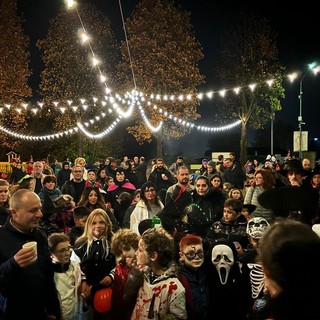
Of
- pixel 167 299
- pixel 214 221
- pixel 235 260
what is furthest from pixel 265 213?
pixel 167 299

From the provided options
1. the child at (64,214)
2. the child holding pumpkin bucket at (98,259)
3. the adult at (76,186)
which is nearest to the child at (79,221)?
the child at (64,214)

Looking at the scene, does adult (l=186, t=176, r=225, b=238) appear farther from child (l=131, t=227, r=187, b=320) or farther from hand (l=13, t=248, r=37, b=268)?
hand (l=13, t=248, r=37, b=268)

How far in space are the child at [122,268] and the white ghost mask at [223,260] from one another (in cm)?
85

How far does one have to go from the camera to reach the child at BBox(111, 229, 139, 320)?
3447 mm

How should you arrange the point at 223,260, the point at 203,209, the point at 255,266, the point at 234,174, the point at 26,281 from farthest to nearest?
the point at 234,174
the point at 203,209
the point at 223,260
the point at 255,266
the point at 26,281

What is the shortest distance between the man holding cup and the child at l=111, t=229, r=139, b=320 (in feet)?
1.76

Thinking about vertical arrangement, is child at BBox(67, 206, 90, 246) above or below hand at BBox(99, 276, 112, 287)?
above

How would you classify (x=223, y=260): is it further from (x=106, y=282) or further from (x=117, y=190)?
(x=117, y=190)

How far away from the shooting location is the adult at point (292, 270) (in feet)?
4.66

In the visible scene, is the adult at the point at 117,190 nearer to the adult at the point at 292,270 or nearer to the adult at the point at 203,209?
the adult at the point at 203,209

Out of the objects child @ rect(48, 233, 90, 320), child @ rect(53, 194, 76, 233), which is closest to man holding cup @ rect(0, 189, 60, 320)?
child @ rect(48, 233, 90, 320)

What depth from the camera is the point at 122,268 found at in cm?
407

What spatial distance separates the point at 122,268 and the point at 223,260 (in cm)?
103

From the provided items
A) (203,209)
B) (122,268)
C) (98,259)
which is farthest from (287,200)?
(203,209)
